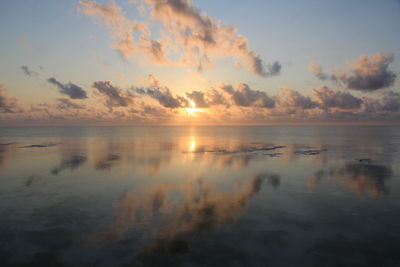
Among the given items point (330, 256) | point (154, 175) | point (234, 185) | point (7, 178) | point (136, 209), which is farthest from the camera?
point (154, 175)

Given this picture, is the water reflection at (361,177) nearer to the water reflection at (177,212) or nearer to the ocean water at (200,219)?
the ocean water at (200,219)

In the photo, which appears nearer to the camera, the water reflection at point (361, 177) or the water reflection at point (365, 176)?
the water reflection at point (365, 176)

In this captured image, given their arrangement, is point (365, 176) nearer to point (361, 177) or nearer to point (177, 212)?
point (361, 177)

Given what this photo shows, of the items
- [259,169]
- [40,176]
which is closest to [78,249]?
[40,176]

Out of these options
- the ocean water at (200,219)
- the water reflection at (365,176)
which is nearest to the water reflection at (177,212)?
the ocean water at (200,219)

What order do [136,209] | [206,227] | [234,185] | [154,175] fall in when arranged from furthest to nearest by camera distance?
[154,175] < [234,185] < [136,209] < [206,227]

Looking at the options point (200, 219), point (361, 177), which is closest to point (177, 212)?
point (200, 219)

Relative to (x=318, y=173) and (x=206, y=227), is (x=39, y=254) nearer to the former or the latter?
(x=206, y=227)

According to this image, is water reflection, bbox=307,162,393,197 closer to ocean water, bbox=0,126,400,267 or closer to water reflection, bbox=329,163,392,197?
water reflection, bbox=329,163,392,197

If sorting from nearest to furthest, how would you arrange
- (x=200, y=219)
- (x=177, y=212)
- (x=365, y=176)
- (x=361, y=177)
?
(x=200, y=219)
(x=177, y=212)
(x=361, y=177)
(x=365, y=176)

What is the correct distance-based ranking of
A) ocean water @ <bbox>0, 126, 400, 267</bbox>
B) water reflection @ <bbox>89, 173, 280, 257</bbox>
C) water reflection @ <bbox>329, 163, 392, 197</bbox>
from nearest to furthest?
1. ocean water @ <bbox>0, 126, 400, 267</bbox>
2. water reflection @ <bbox>89, 173, 280, 257</bbox>
3. water reflection @ <bbox>329, 163, 392, 197</bbox>

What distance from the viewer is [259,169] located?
38969 mm

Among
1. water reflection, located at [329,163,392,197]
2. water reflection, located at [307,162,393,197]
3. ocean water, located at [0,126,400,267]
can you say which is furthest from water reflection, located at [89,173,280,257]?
water reflection, located at [329,163,392,197]

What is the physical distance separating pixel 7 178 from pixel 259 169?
33.9 m
